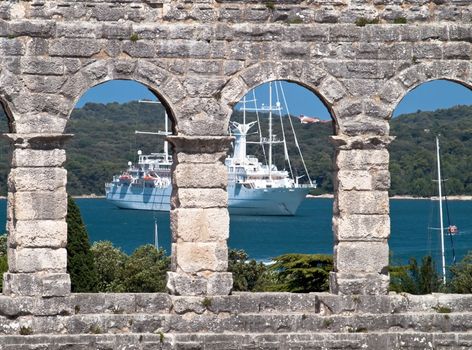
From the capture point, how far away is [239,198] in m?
93.5

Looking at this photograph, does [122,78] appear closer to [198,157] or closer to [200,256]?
[198,157]

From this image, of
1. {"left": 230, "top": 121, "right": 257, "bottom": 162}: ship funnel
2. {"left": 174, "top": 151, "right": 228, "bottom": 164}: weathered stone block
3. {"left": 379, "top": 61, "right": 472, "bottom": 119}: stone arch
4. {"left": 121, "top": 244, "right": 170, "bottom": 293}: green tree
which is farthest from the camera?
{"left": 230, "top": 121, "right": 257, "bottom": 162}: ship funnel

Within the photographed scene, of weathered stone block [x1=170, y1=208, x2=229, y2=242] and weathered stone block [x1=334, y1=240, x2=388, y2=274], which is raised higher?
weathered stone block [x1=170, y1=208, x2=229, y2=242]

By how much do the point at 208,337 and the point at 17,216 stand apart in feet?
10.4

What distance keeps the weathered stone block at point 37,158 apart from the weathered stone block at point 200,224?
1822mm

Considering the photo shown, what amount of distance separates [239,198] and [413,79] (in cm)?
7311

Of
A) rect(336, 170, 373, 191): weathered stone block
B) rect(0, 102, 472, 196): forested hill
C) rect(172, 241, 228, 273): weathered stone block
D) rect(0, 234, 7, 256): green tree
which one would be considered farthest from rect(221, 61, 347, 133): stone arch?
rect(0, 102, 472, 196): forested hill

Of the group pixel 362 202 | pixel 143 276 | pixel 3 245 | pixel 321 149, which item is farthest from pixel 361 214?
pixel 321 149

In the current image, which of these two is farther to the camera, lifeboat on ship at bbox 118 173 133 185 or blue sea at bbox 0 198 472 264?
lifeboat on ship at bbox 118 173 133 185

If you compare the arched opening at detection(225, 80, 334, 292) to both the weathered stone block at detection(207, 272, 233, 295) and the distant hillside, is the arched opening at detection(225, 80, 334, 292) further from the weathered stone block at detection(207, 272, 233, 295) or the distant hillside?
the weathered stone block at detection(207, 272, 233, 295)

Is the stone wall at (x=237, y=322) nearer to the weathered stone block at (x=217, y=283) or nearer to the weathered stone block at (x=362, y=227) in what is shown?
the weathered stone block at (x=217, y=283)

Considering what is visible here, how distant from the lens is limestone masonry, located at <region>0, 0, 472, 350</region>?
19.8 meters

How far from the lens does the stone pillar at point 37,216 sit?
1978 centimetres

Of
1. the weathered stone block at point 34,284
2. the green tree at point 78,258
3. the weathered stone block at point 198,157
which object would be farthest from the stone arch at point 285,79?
the green tree at point 78,258
